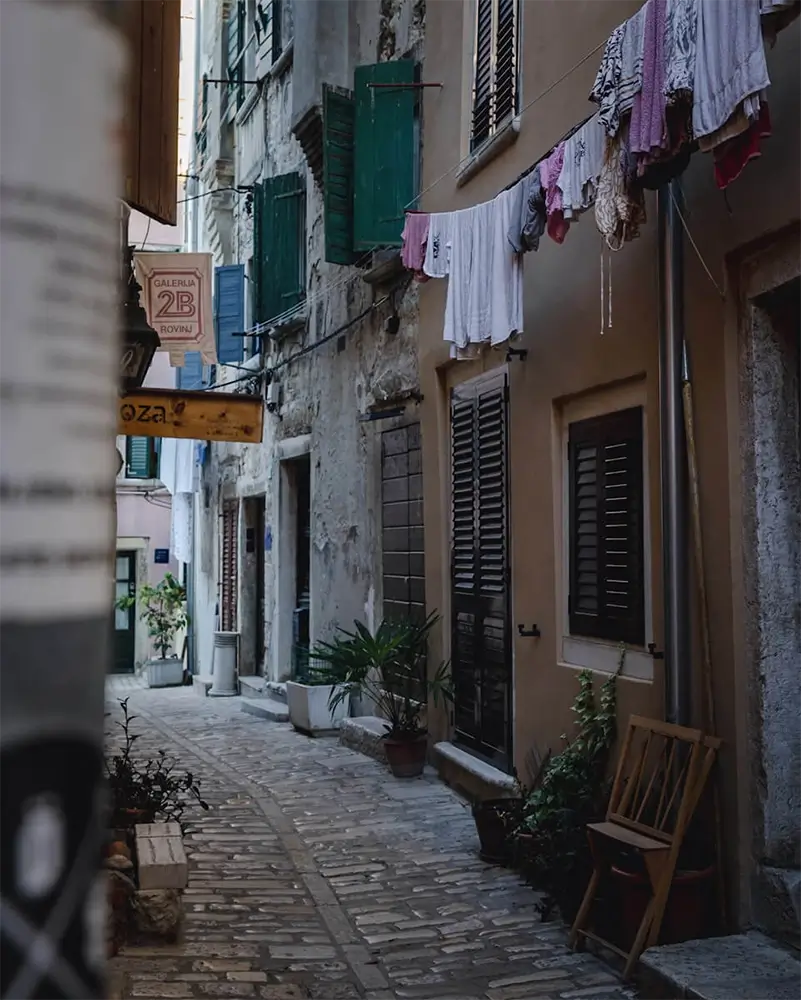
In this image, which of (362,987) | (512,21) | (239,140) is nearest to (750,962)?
(362,987)

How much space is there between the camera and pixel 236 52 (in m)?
16.7

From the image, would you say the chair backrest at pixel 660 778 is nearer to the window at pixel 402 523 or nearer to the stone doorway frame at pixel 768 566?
the stone doorway frame at pixel 768 566

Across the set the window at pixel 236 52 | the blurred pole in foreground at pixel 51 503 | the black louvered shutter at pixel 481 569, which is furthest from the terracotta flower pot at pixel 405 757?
the window at pixel 236 52

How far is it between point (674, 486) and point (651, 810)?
63.6 inches

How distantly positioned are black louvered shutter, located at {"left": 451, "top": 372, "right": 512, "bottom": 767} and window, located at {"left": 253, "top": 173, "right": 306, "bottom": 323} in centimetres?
531

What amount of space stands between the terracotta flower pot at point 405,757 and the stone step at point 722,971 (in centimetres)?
447

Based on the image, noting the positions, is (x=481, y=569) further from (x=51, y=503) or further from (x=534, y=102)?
(x=51, y=503)

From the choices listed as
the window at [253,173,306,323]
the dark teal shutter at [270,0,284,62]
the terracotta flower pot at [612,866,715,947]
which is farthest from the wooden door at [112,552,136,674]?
the terracotta flower pot at [612,866,715,947]

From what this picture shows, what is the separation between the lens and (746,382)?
475 centimetres

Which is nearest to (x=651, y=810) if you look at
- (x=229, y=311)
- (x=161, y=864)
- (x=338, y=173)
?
(x=161, y=864)

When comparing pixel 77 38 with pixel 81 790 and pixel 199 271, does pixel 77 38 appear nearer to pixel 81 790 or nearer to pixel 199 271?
pixel 81 790

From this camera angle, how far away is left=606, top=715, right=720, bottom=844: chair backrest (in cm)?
469

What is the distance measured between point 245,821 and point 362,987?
3072 millimetres

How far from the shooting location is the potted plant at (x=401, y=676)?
346 inches
